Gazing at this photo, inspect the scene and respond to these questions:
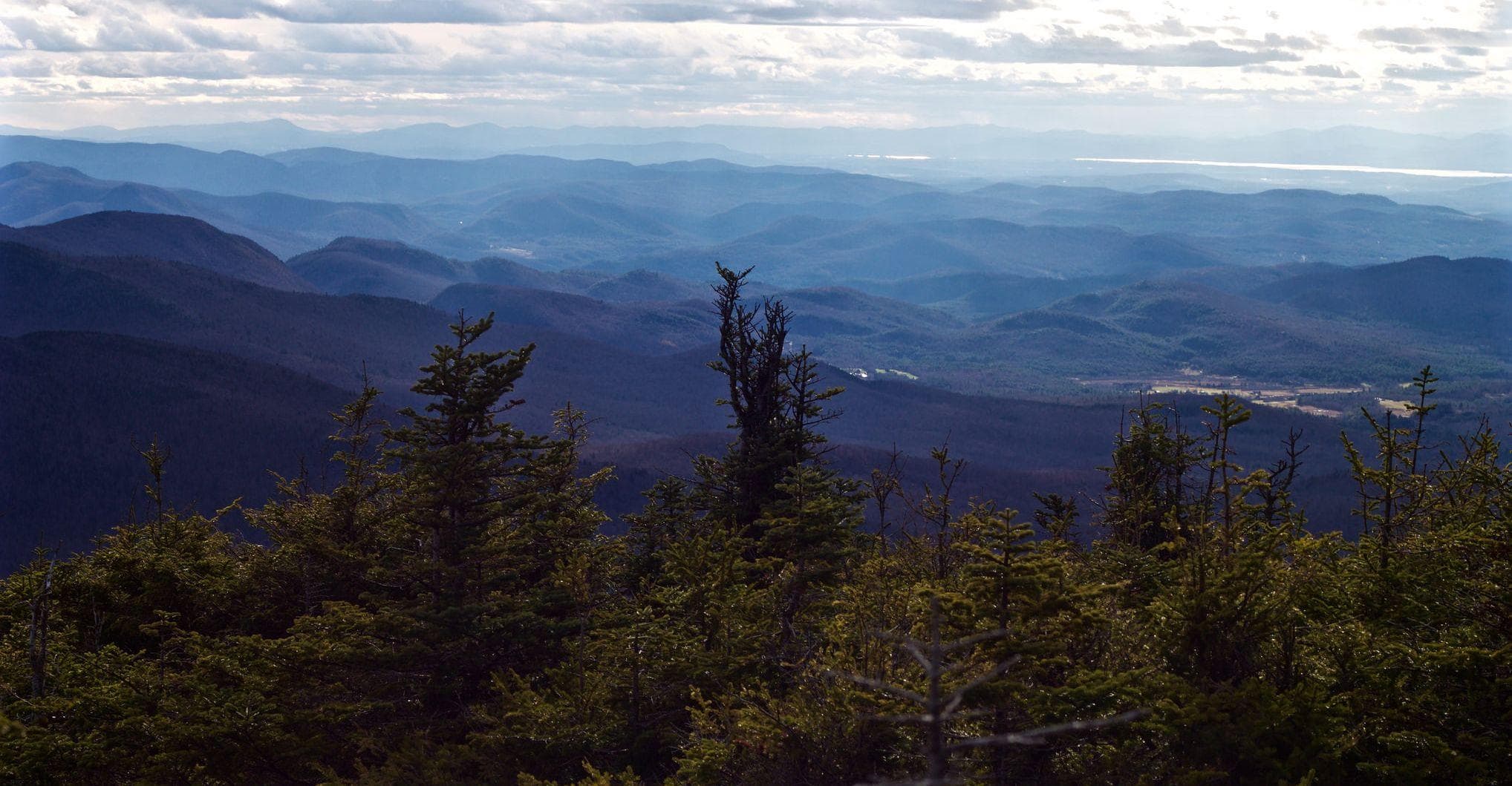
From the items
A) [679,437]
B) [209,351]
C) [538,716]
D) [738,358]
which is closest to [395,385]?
[209,351]

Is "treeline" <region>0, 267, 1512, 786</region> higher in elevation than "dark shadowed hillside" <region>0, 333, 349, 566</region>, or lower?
higher

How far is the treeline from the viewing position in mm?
12727

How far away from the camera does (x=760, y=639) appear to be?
1836 cm

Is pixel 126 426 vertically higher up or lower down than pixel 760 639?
lower down

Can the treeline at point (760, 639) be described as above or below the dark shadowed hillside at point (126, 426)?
above

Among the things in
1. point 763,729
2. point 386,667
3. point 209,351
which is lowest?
point 209,351

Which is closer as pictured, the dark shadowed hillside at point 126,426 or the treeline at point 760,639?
the treeline at point 760,639

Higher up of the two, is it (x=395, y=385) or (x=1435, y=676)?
(x=1435, y=676)

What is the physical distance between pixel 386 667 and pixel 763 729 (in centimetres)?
820

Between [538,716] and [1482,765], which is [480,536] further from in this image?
[1482,765]

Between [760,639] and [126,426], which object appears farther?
[126,426]

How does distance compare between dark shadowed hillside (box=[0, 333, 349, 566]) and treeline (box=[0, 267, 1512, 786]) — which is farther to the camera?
dark shadowed hillside (box=[0, 333, 349, 566])

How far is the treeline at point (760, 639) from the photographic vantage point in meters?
12.7

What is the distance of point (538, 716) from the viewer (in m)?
16.4
